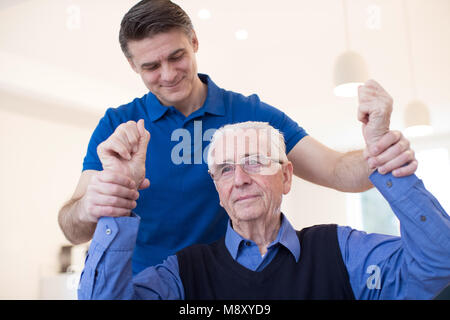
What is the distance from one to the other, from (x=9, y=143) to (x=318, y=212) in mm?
6215

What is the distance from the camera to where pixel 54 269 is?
5.79 meters

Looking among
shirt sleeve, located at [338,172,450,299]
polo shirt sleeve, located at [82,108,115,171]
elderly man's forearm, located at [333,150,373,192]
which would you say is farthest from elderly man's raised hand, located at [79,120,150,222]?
elderly man's forearm, located at [333,150,373,192]

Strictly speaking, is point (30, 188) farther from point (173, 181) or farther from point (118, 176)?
point (118, 176)

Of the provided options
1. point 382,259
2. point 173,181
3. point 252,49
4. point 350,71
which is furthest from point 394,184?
point 252,49

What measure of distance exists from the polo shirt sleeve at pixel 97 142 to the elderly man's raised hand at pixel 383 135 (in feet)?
3.04

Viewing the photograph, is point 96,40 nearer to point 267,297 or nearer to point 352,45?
point 352,45

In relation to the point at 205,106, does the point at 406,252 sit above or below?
below

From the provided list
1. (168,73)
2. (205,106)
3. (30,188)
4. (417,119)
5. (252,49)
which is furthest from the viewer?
(30,188)

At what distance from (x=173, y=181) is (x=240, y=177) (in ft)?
1.19

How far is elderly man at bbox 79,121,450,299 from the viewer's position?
1.08 metres

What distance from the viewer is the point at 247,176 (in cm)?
139

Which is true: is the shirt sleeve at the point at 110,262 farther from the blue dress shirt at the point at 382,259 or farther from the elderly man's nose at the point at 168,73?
the elderly man's nose at the point at 168,73

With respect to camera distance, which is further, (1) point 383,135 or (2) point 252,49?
(2) point 252,49
